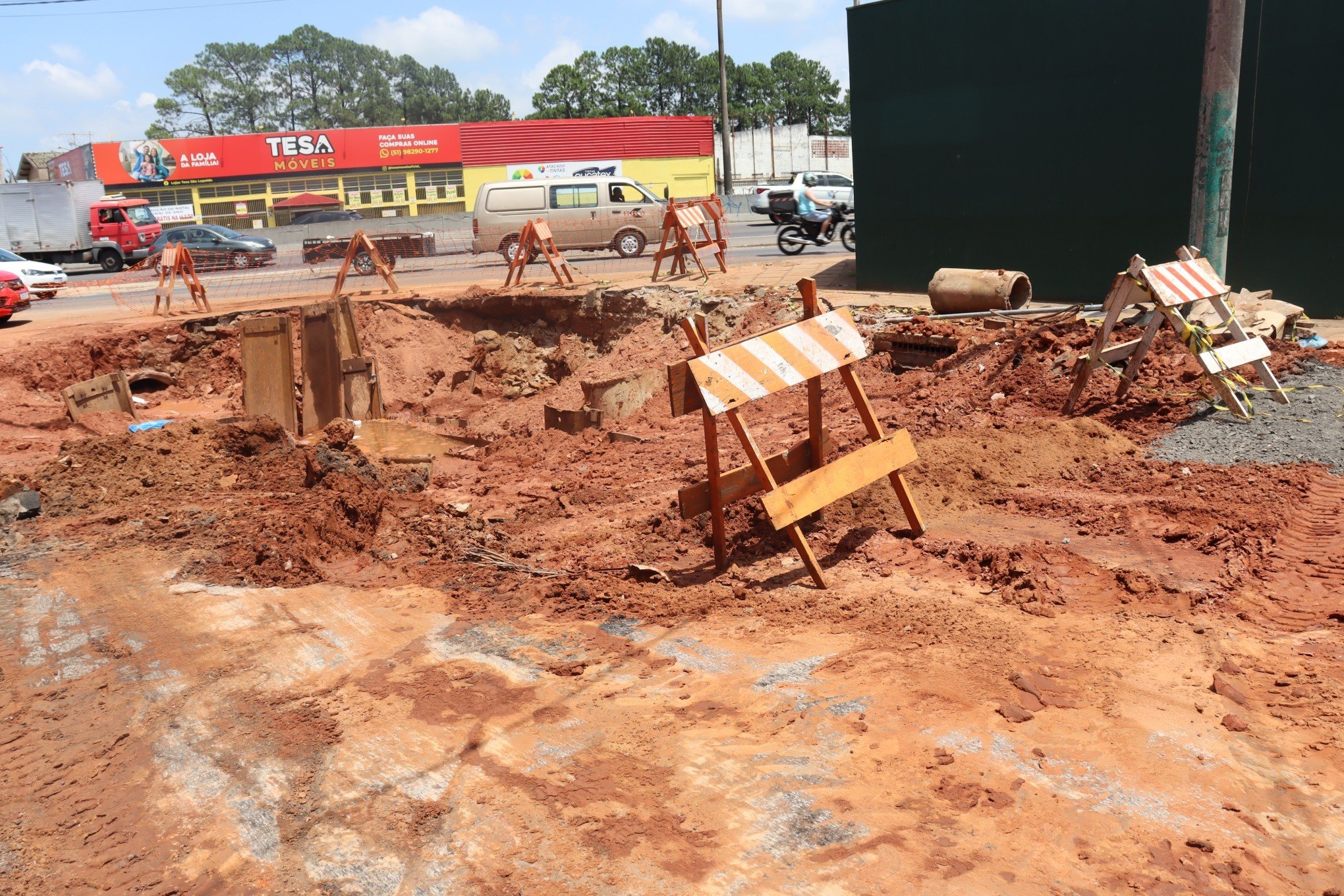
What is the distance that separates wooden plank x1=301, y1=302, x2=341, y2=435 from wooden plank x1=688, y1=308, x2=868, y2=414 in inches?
340

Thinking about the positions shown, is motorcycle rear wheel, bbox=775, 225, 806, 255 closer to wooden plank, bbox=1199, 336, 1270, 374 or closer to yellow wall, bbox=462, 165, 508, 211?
wooden plank, bbox=1199, 336, 1270, 374

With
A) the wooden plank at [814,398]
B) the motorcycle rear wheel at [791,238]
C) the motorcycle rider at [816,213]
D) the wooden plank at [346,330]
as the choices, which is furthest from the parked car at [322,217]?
the wooden plank at [814,398]

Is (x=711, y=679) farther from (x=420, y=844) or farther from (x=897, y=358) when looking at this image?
(x=897, y=358)

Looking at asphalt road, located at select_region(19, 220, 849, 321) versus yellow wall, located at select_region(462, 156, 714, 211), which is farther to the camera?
yellow wall, located at select_region(462, 156, 714, 211)

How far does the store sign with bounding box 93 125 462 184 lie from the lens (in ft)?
161

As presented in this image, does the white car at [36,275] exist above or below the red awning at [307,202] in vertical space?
below

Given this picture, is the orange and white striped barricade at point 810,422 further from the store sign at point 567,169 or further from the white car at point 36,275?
the store sign at point 567,169

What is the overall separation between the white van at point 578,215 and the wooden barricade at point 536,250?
615cm

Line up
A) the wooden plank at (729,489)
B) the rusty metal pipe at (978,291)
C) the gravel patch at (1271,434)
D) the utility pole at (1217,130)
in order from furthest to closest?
the rusty metal pipe at (978,291) < the utility pole at (1217,130) < the gravel patch at (1271,434) < the wooden plank at (729,489)

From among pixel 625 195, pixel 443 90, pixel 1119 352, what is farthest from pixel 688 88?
pixel 1119 352

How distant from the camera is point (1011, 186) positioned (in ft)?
48.7

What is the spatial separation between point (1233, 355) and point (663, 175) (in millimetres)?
44843

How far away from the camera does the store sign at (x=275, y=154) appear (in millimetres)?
49156

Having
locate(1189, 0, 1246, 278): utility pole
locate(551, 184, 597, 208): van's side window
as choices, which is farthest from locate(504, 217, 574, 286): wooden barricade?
locate(1189, 0, 1246, 278): utility pole
